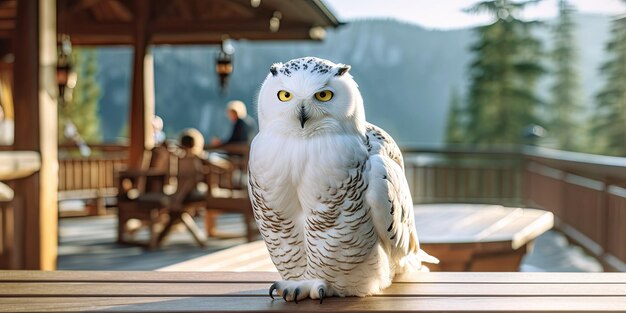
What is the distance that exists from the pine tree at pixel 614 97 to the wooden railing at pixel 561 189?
1452cm

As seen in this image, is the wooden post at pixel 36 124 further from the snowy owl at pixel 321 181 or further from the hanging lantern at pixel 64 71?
the hanging lantern at pixel 64 71

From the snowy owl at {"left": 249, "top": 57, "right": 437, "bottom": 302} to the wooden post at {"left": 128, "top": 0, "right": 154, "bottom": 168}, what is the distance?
688 cm

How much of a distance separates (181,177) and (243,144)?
1156mm

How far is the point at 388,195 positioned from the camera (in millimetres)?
1535

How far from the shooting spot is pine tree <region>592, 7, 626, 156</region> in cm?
2203

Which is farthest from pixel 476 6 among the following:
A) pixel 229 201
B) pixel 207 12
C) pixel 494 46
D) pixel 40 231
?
pixel 40 231

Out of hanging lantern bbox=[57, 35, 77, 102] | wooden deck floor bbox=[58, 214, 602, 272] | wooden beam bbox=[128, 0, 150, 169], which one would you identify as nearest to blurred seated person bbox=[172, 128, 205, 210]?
wooden deck floor bbox=[58, 214, 602, 272]

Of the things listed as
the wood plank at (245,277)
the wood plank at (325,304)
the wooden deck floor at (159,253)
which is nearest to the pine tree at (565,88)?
the wooden deck floor at (159,253)

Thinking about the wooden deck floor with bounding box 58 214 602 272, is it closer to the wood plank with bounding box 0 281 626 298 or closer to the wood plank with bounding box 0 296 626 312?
the wood plank with bounding box 0 281 626 298

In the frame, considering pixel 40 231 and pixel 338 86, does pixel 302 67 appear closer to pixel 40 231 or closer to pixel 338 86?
pixel 338 86

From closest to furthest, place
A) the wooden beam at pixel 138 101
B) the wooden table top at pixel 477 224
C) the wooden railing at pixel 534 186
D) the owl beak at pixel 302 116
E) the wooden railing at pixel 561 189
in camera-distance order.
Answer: the owl beak at pixel 302 116
the wooden table top at pixel 477 224
the wooden railing at pixel 561 189
the wooden railing at pixel 534 186
the wooden beam at pixel 138 101

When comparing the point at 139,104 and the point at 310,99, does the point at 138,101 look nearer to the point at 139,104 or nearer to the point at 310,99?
the point at 139,104

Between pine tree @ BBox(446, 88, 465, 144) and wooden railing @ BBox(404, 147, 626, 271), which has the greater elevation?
pine tree @ BBox(446, 88, 465, 144)

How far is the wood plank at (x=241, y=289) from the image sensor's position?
169 centimetres
